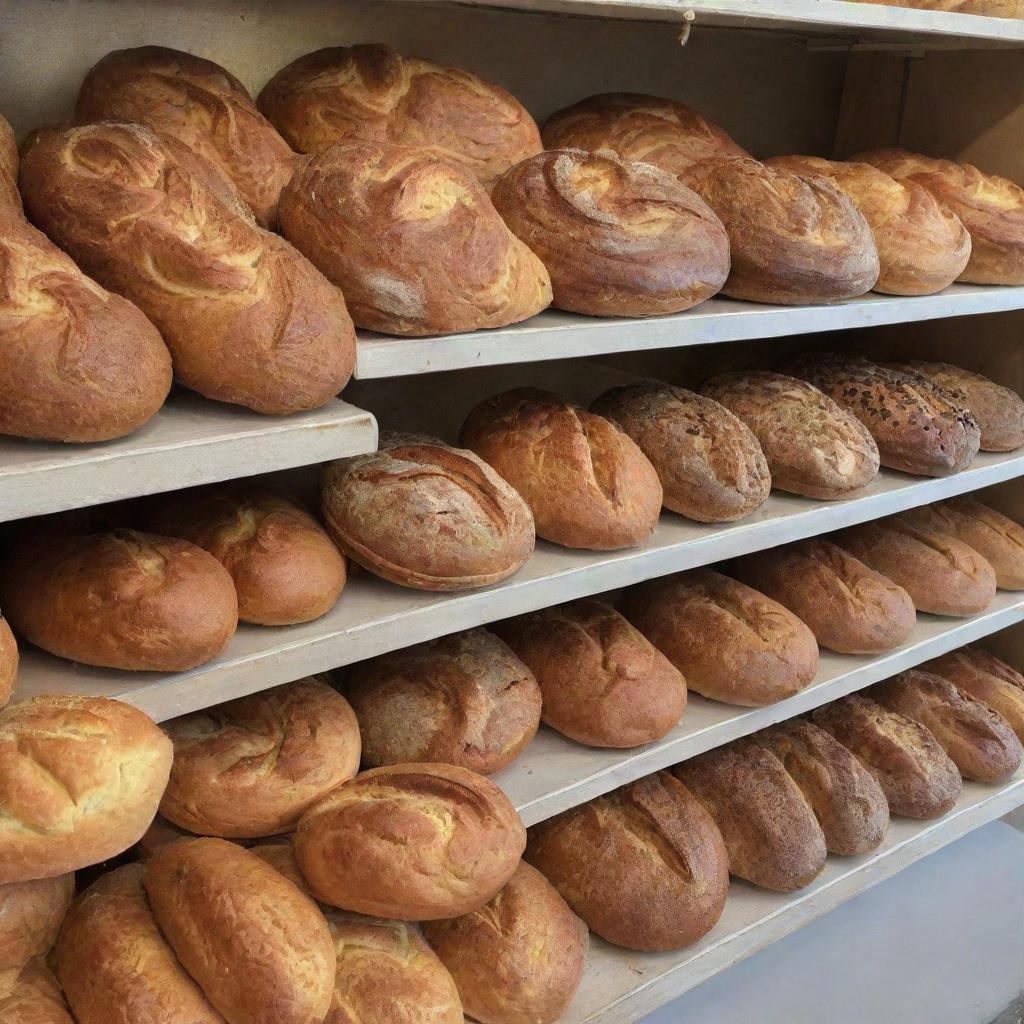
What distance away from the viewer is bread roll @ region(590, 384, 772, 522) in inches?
87.2

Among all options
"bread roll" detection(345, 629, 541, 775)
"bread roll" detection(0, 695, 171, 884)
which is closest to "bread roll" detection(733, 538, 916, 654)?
"bread roll" detection(345, 629, 541, 775)

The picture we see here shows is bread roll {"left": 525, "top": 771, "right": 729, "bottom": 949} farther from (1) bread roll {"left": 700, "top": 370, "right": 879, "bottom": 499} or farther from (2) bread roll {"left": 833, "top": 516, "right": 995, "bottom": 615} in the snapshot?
(2) bread roll {"left": 833, "top": 516, "right": 995, "bottom": 615}

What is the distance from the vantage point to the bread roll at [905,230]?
238cm

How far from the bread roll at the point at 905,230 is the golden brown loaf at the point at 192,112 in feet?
3.73

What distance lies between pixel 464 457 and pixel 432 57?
933 millimetres

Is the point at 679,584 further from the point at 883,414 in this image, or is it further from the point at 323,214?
the point at 323,214

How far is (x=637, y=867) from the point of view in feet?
7.07

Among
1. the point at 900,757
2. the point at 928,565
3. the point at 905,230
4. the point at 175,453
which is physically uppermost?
the point at 905,230

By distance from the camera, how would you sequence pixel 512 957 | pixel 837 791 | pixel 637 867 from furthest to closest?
pixel 837 791 < pixel 637 867 < pixel 512 957

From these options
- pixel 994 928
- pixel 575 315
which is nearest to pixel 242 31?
pixel 575 315

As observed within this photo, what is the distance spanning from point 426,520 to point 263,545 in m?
0.27

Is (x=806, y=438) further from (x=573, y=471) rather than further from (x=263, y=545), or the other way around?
(x=263, y=545)

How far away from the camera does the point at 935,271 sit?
2.40 metres

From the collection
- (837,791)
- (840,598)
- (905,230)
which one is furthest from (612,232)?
(837,791)
